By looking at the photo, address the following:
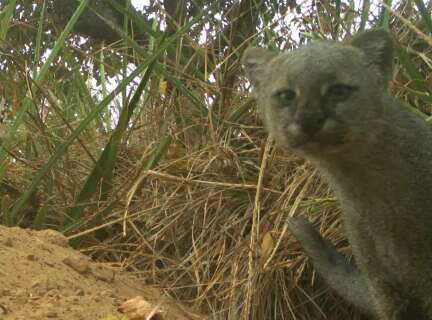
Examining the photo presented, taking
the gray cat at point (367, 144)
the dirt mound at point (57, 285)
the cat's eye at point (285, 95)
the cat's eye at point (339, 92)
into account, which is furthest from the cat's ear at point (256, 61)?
the dirt mound at point (57, 285)

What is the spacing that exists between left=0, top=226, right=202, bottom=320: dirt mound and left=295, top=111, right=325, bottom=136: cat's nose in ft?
2.02

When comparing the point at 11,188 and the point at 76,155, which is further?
the point at 76,155

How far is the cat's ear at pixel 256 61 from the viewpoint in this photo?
8.56 ft

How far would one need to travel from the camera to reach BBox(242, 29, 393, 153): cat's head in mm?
2178

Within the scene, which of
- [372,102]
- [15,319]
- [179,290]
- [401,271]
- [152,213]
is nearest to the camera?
[15,319]

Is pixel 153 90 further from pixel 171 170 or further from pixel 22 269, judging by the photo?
pixel 22 269

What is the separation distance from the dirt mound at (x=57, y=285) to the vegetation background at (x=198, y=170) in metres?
0.30

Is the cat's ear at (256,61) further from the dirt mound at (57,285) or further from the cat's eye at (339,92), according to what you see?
the dirt mound at (57,285)

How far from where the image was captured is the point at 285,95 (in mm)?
2318

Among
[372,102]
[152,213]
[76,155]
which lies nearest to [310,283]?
[152,213]

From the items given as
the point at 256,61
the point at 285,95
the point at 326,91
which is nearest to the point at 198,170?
the point at 256,61

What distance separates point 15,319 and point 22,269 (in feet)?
1.15

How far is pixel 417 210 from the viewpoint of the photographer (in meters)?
2.44

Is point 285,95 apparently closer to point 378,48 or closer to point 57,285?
point 378,48
